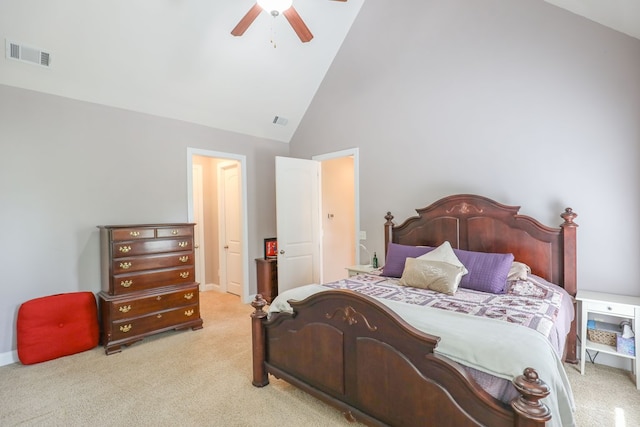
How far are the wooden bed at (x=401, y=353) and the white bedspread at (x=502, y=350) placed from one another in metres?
0.08

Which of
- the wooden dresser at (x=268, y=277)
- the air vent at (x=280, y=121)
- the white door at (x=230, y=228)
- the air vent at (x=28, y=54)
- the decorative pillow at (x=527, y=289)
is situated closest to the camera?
the decorative pillow at (x=527, y=289)

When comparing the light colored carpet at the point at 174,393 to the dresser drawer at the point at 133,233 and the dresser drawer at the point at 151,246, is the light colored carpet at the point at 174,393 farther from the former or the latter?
the dresser drawer at the point at 133,233

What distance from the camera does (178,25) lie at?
3180mm

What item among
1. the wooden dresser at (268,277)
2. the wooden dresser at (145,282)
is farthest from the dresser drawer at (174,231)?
the wooden dresser at (268,277)

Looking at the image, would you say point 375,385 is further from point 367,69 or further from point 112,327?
point 367,69

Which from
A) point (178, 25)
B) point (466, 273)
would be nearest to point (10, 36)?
point (178, 25)

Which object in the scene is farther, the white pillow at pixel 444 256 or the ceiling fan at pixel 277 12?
the white pillow at pixel 444 256

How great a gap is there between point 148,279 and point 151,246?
36 centimetres

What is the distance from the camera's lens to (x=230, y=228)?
533 centimetres

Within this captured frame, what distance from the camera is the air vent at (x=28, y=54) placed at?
2758 mm

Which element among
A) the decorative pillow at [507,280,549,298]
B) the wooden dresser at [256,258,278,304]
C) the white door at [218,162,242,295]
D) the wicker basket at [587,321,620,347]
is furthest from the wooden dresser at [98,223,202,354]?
the wicker basket at [587,321,620,347]

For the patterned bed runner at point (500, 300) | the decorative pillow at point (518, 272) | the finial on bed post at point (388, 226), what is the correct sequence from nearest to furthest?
the patterned bed runner at point (500, 300) → the decorative pillow at point (518, 272) → the finial on bed post at point (388, 226)

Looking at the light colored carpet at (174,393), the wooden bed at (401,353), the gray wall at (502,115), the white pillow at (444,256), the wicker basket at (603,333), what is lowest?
the light colored carpet at (174,393)

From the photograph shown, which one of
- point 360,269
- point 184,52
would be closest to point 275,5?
point 184,52
